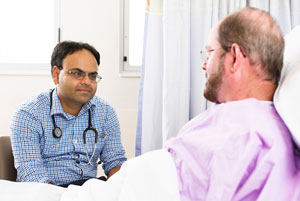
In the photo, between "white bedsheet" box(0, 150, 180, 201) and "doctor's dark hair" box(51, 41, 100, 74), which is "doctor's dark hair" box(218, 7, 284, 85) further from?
"doctor's dark hair" box(51, 41, 100, 74)

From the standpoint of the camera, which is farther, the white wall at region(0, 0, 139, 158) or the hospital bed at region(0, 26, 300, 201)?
the white wall at region(0, 0, 139, 158)

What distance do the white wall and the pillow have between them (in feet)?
4.71

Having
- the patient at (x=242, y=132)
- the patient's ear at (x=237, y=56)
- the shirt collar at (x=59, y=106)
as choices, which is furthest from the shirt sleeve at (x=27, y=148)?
the patient's ear at (x=237, y=56)

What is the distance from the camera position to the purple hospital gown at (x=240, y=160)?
2.53 feet

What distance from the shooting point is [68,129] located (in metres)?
1.67

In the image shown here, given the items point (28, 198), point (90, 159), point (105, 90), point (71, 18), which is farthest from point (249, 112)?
point (71, 18)

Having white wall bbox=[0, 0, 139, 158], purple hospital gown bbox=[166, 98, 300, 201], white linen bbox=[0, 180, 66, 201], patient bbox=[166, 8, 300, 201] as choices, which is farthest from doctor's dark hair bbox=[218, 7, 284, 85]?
white wall bbox=[0, 0, 139, 158]

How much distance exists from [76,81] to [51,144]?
13.1 inches

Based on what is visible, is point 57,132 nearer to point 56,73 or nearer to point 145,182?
point 56,73

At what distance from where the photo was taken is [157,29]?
6.79 feet

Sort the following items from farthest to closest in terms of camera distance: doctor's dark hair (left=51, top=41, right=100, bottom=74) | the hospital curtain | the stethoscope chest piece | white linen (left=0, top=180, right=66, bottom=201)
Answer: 1. the hospital curtain
2. doctor's dark hair (left=51, top=41, right=100, bottom=74)
3. the stethoscope chest piece
4. white linen (left=0, top=180, right=66, bottom=201)

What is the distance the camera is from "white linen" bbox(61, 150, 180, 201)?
830mm

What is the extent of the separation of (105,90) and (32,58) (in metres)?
0.63

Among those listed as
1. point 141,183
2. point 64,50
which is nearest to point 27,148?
point 64,50
